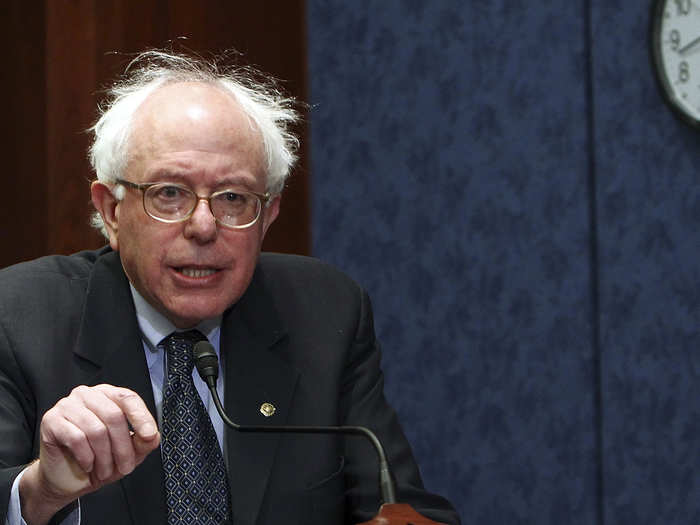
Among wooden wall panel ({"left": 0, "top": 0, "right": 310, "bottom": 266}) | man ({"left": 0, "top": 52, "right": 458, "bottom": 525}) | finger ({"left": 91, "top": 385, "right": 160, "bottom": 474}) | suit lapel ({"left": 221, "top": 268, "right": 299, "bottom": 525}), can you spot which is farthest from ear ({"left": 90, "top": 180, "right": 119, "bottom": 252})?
wooden wall panel ({"left": 0, "top": 0, "right": 310, "bottom": 266})

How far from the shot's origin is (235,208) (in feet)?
5.92

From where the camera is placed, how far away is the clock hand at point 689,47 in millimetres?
2764

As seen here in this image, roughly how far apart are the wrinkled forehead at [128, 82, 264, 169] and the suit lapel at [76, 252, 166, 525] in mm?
233

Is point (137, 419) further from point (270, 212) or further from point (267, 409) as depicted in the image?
point (270, 212)

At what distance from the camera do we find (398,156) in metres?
3.03

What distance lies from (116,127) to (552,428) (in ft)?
5.00

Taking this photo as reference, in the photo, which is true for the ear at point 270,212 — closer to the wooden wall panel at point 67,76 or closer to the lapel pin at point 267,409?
the lapel pin at point 267,409

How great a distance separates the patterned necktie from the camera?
5.53 ft

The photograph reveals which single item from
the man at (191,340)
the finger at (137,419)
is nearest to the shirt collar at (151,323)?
the man at (191,340)

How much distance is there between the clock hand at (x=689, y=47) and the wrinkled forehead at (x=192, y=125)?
1.38m

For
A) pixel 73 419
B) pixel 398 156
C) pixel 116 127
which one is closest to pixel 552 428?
pixel 398 156

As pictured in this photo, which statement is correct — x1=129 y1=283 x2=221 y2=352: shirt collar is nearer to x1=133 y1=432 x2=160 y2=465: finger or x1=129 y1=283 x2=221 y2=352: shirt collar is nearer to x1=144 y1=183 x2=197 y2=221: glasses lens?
x1=144 y1=183 x2=197 y2=221: glasses lens

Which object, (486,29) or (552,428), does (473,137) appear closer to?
(486,29)

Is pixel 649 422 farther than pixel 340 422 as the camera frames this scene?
Yes
